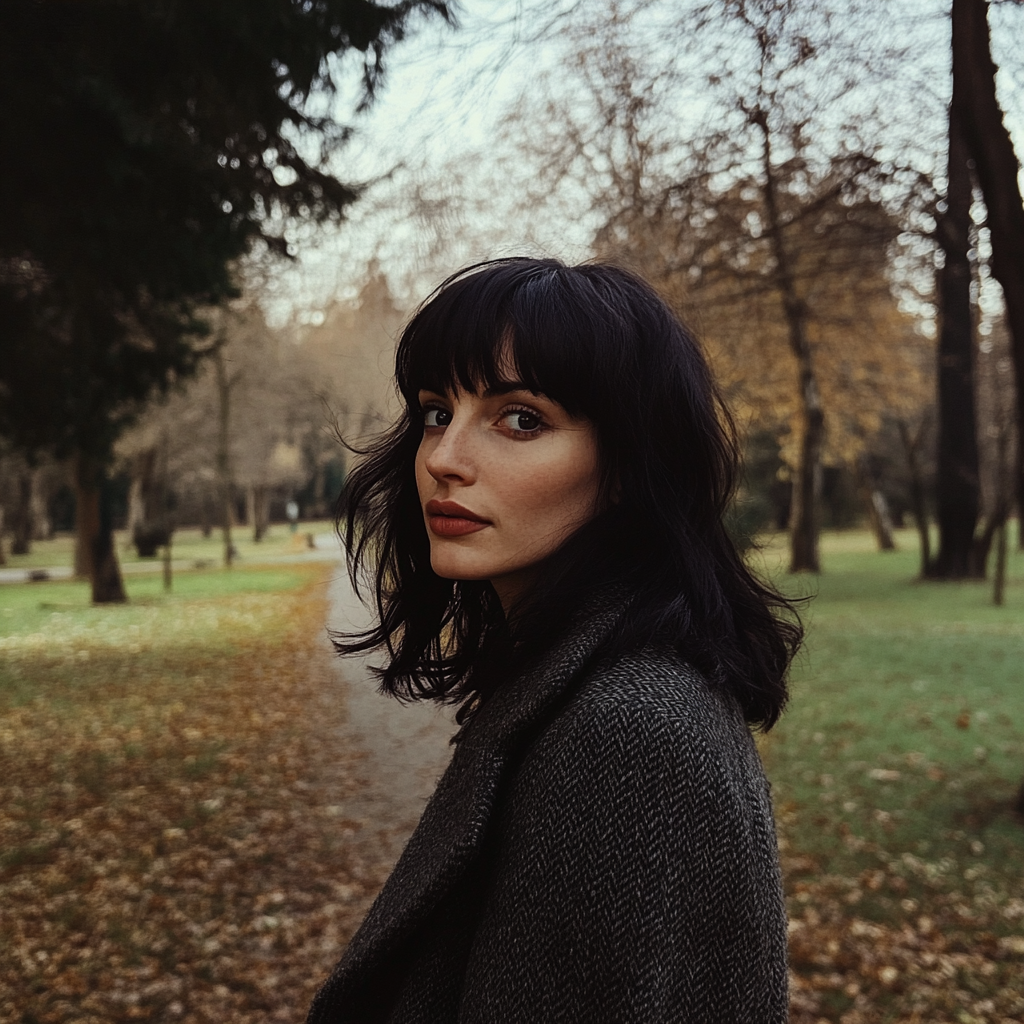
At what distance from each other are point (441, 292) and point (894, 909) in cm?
459

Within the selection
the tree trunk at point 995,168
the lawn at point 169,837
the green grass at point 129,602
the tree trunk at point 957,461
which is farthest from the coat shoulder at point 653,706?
the tree trunk at point 957,461

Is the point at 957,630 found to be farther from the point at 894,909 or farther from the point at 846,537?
the point at 846,537

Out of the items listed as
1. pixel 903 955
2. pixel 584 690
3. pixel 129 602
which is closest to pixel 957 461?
pixel 903 955

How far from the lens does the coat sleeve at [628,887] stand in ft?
3.29

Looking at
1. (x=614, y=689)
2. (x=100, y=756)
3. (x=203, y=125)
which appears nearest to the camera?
(x=614, y=689)

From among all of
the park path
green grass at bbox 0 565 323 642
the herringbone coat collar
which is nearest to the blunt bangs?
the herringbone coat collar

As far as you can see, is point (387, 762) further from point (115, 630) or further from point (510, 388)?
point (115, 630)

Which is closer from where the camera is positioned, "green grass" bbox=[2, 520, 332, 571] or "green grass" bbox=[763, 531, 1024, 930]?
"green grass" bbox=[763, 531, 1024, 930]

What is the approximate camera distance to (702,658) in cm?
126

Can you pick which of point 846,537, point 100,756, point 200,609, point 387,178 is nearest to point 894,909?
point 387,178

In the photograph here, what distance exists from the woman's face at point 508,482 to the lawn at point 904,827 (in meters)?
0.91

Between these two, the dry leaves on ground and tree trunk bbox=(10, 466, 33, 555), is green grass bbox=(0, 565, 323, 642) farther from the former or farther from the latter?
the dry leaves on ground

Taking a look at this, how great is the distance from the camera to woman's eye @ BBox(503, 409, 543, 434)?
1.36 meters

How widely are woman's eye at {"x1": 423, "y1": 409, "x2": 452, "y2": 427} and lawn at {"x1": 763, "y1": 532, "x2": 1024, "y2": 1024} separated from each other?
1.01 m
